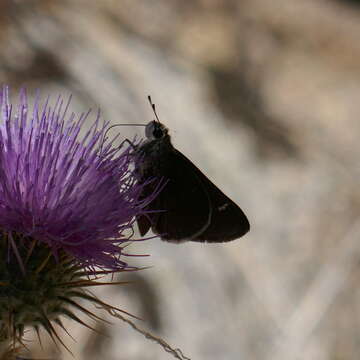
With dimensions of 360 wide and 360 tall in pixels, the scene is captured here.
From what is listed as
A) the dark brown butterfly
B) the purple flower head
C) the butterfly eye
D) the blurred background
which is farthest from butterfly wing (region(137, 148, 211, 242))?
the blurred background

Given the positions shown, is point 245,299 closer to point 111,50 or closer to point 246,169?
point 246,169

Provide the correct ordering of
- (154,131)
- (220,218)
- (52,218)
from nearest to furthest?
(52,218) < (154,131) < (220,218)

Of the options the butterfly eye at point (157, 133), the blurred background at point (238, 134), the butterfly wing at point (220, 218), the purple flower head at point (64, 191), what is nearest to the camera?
the purple flower head at point (64, 191)

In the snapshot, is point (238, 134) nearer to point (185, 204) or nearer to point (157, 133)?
point (185, 204)

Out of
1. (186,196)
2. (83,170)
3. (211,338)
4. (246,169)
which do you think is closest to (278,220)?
(246,169)

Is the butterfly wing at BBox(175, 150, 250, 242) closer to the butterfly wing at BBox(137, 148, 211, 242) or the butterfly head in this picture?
the butterfly wing at BBox(137, 148, 211, 242)

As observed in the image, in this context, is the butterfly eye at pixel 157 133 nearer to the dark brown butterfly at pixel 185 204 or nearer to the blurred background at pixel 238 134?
the dark brown butterfly at pixel 185 204

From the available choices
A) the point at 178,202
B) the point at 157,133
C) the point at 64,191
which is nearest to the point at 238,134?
the point at 178,202

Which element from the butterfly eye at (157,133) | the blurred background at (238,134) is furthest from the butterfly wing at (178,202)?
the blurred background at (238,134)
